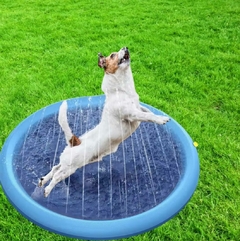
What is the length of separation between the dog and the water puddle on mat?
219 millimetres

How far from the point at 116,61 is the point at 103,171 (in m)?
0.95

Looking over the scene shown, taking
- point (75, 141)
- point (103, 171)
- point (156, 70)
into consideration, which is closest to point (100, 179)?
point (103, 171)

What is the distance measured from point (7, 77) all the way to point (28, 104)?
734 mm

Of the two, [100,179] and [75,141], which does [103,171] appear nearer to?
[100,179]

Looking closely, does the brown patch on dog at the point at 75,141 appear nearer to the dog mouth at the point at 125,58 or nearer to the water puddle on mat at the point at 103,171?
the water puddle on mat at the point at 103,171

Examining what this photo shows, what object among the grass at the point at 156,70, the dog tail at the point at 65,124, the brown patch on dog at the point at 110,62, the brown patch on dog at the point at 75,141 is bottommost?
the grass at the point at 156,70

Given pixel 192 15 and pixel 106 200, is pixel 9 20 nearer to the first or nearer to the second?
pixel 192 15

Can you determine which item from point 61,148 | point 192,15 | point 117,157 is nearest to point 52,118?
point 61,148

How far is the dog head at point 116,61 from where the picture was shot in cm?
204

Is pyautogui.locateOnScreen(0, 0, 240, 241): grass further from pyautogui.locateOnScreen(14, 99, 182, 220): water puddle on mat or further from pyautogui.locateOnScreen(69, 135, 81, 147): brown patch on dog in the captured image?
pyautogui.locateOnScreen(69, 135, 81, 147): brown patch on dog

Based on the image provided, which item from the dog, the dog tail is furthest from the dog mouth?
the dog tail

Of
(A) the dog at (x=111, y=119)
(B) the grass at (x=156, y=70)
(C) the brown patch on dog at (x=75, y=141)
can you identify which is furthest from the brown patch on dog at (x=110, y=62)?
(B) the grass at (x=156, y=70)

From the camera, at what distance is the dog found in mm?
2070

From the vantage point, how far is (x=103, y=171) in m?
2.68
